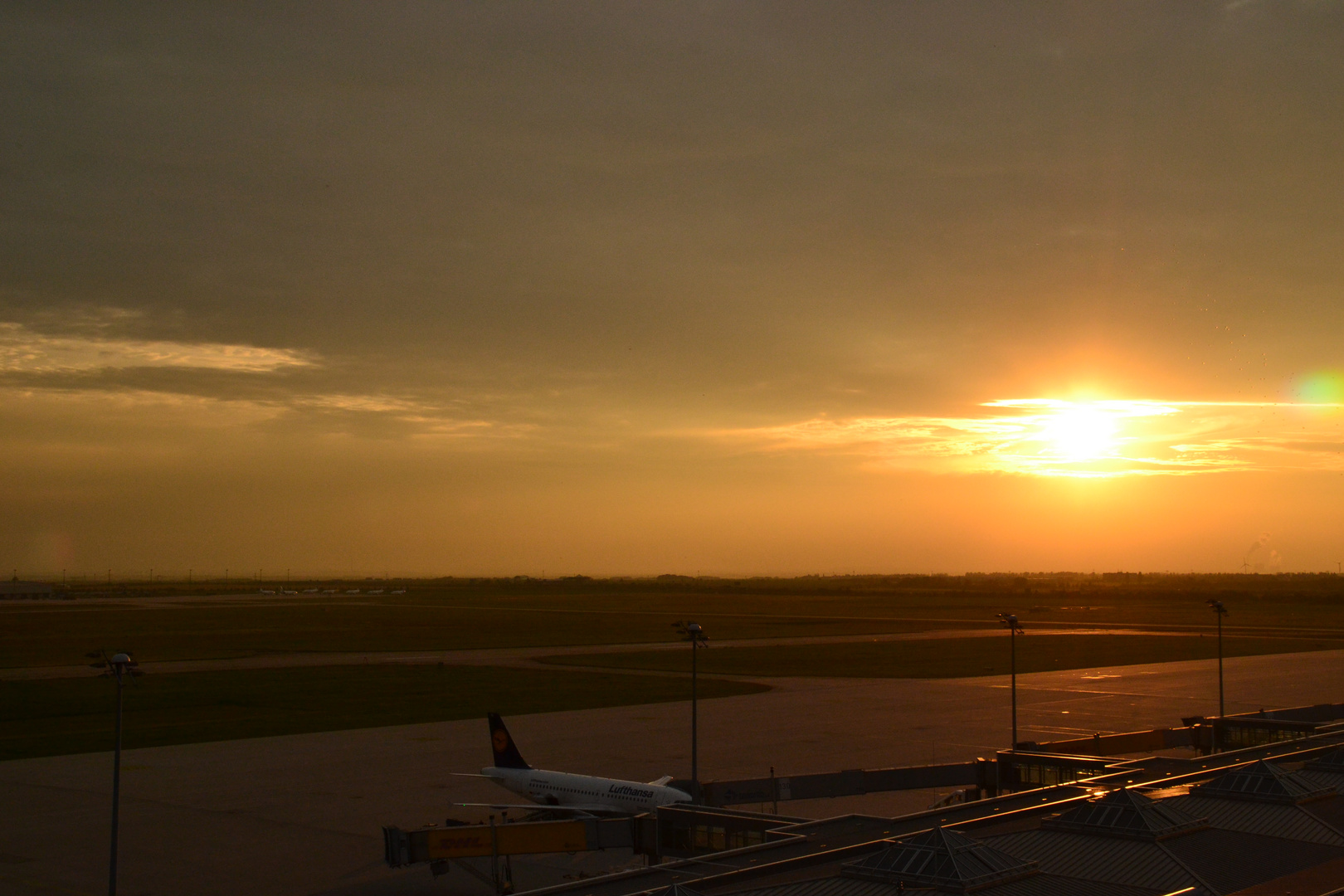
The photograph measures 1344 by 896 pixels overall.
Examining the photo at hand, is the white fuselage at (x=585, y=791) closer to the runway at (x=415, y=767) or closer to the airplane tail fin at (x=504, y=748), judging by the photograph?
the airplane tail fin at (x=504, y=748)

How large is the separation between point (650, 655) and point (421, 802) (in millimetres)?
70089

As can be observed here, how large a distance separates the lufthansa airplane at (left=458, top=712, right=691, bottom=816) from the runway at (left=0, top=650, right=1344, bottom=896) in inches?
110

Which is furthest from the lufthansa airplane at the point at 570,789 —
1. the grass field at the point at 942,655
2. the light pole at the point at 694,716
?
the grass field at the point at 942,655

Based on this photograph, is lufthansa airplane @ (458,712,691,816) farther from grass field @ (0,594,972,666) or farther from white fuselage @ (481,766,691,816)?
grass field @ (0,594,972,666)

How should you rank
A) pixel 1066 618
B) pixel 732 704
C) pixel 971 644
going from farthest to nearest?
pixel 1066 618 < pixel 971 644 < pixel 732 704

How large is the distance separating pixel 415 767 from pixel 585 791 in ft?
46.4

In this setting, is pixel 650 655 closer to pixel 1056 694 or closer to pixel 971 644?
pixel 971 644

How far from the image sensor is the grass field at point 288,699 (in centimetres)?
6303

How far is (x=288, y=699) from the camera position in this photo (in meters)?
77.7

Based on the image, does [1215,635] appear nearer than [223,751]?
No

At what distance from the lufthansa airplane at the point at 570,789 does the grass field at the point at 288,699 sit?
13241mm

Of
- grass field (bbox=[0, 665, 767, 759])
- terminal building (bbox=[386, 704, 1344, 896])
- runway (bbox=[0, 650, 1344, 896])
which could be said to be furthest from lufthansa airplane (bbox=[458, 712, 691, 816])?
grass field (bbox=[0, 665, 767, 759])

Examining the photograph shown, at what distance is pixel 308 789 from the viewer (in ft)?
153

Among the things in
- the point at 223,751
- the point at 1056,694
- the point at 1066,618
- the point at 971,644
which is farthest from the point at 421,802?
the point at 1066,618
